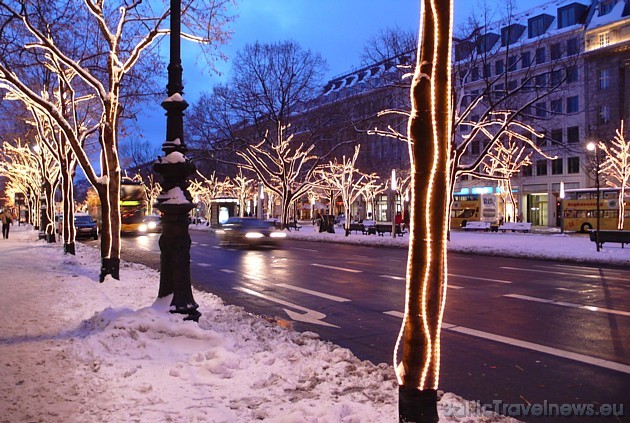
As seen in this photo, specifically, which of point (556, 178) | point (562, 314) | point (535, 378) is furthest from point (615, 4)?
point (535, 378)

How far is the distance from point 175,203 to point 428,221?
4232 millimetres

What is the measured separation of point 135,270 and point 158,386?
1024cm

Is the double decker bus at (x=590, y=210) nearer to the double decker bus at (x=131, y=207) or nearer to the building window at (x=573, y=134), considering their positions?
the building window at (x=573, y=134)

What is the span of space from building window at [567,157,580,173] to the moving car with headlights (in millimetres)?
38683

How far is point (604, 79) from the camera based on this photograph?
5041 cm

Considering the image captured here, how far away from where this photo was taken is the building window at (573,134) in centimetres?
5184

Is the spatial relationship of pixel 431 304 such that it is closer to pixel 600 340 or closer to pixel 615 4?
pixel 600 340

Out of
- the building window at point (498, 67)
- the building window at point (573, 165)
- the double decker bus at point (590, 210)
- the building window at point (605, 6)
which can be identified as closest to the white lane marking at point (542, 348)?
the double decker bus at point (590, 210)

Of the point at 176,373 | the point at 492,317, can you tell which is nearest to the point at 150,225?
the point at 492,317

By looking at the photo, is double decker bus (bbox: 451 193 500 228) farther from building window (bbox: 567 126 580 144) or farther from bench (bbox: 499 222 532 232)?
building window (bbox: 567 126 580 144)

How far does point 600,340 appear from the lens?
22.2 ft

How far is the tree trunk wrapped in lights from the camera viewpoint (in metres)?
3.29

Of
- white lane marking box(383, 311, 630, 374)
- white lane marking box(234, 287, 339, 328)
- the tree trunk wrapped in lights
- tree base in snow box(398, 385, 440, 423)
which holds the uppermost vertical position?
the tree trunk wrapped in lights

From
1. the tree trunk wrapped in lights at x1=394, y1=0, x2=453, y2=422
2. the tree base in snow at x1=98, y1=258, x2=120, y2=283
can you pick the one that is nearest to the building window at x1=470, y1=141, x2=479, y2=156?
the tree base in snow at x1=98, y1=258, x2=120, y2=283
